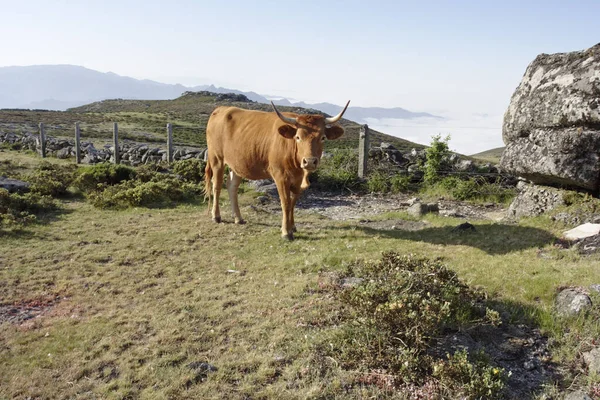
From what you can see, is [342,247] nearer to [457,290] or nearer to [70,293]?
[457,290]

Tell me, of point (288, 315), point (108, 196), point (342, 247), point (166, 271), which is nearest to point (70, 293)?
point (166, 271)

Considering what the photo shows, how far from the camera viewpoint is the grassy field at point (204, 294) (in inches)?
161

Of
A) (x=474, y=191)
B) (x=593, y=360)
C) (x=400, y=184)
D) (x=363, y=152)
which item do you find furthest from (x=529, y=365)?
(x=363, y=152)

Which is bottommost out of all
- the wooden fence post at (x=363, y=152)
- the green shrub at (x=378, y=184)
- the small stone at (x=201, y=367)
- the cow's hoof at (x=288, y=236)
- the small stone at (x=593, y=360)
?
the small stone at (x=201, y=367)

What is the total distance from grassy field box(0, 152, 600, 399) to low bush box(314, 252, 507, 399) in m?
0.23

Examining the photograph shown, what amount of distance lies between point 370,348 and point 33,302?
458cm

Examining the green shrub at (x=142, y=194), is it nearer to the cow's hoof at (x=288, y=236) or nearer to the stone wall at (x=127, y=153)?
the cow's hoof at (x=288, y=236)

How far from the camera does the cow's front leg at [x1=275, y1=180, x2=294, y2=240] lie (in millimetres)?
8453

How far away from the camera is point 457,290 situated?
478 centimetres

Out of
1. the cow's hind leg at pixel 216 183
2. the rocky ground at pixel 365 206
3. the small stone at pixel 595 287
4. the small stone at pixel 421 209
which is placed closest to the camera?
the small stone at pixel 595 287

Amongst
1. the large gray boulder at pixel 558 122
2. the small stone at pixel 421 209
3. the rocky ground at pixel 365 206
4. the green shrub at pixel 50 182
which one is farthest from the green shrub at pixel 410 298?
the green shrub at pixel 50 182

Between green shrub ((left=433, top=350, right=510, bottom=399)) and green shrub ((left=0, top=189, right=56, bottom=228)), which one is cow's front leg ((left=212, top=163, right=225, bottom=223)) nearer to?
green shrub ((left=0, top=189, right=56, bottom=228))

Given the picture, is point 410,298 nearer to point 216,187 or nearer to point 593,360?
point 593,360

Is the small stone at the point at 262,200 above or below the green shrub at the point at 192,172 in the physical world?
below
